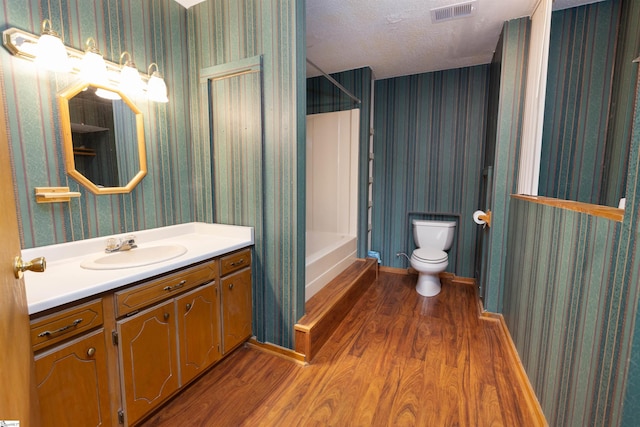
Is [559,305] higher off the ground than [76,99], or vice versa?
[76,99]

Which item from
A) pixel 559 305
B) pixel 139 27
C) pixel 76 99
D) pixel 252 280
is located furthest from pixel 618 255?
pixel 139 27

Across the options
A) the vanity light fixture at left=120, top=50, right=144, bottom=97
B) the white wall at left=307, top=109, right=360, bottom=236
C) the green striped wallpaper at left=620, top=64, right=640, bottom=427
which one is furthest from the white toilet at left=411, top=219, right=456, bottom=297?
the vanity light fixture at left=120, top=50, right=144, bottom=97

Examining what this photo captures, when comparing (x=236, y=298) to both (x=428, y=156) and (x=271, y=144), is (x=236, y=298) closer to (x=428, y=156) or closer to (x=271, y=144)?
(x=271, y=144)

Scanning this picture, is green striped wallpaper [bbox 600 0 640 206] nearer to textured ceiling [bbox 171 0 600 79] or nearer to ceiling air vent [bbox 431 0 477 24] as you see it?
→ textured ceiling [bbox 171 0 600 79]

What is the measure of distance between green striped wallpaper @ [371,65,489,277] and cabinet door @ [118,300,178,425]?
2774 millimetres

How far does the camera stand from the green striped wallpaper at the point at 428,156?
124 inches

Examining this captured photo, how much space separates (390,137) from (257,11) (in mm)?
2181

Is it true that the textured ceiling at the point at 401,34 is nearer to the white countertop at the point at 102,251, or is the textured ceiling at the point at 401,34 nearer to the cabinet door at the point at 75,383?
the white countertop at the point at 102,251

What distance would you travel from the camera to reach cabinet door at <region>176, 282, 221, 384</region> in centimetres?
149

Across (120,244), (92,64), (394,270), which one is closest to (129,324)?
(120,244)

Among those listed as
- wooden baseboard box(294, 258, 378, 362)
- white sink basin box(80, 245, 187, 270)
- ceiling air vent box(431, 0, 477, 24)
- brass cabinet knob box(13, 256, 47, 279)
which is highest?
ceiling air vent box(431, 0, 477, 24)

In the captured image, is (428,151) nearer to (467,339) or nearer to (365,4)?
(365,4)

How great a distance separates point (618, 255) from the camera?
2.71ft

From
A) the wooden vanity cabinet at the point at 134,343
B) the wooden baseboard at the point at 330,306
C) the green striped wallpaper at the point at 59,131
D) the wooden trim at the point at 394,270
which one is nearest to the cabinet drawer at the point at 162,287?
the wooden vanity cabinet at the point at 134,343
